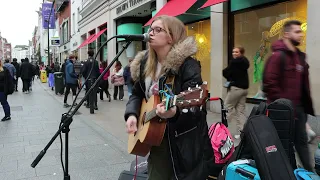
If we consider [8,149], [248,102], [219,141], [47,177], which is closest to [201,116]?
[219,141]

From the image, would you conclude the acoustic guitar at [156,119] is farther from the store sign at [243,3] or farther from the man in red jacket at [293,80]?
the store sign at [243,3]

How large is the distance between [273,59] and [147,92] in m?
1.63

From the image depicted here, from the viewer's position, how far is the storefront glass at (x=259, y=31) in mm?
7484

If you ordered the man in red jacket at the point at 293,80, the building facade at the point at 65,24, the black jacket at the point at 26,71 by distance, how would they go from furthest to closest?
1. the building facade at the point at 65,24
2. the black jacket at the point at 26,71
3. the man in red jacket at the point at 293,80

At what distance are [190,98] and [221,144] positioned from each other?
1298mm

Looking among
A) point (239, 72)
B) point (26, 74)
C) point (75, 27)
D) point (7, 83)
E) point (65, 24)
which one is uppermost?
point (65, 24)

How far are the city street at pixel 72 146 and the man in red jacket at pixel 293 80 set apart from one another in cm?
198

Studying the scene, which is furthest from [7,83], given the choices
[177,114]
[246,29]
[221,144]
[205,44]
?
[177,114]

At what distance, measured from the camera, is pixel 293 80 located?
10.8 feet

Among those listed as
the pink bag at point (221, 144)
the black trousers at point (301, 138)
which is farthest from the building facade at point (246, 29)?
the pink bag at point (221, 144)

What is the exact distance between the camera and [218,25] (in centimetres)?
880

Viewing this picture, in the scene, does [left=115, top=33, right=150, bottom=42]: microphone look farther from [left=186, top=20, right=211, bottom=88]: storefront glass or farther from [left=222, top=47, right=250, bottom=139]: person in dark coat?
[left=186, top=20, right=211, bottom=88]: storefront glass

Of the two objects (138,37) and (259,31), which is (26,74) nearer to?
(259,31)

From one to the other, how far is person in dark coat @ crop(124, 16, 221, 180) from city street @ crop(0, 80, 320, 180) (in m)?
2.09
